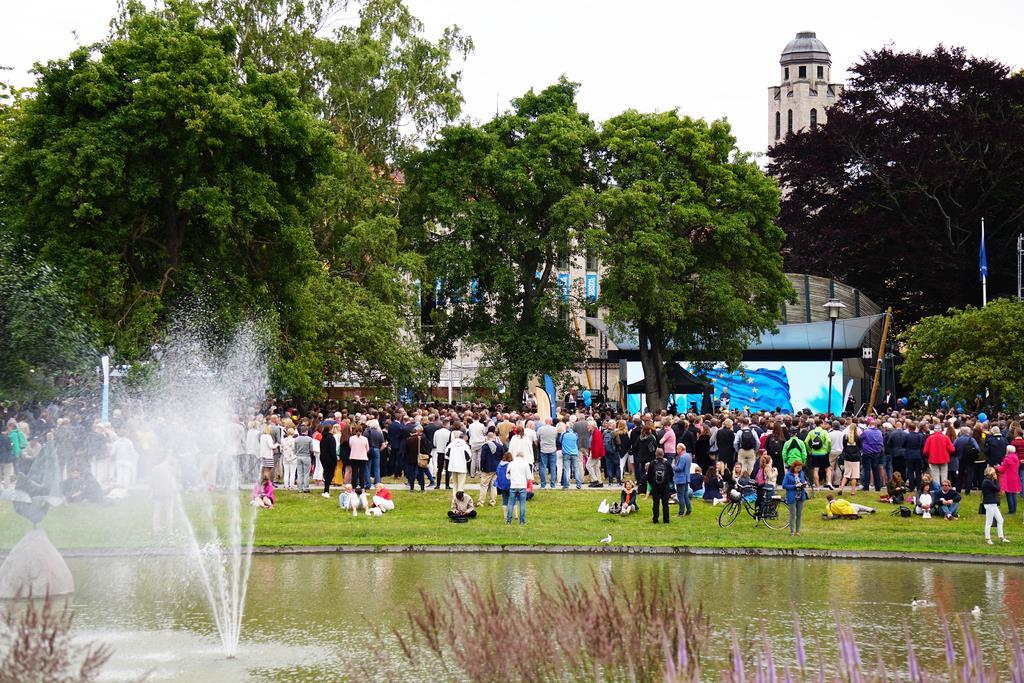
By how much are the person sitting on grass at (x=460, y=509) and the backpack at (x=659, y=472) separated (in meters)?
4.10

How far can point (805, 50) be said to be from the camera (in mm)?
173250

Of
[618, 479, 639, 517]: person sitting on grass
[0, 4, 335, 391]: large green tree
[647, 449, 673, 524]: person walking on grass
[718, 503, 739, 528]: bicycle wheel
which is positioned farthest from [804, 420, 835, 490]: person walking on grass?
[0, 4, 335, 391]: large green tree

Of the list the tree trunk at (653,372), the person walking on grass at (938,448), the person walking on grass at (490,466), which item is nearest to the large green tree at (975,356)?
the tree trunk at (653,372)

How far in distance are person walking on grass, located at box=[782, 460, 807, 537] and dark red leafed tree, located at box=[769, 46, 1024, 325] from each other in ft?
128

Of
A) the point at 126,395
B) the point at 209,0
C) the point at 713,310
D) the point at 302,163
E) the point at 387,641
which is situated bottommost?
the point at 387,641

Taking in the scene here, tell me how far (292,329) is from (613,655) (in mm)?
38547

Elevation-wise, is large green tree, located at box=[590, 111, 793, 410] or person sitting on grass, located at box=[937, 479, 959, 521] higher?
large green tree, located at box=[590, 111, 793, 410]

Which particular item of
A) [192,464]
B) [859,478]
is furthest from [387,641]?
[859,478]

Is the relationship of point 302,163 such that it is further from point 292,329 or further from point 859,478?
point 859,478

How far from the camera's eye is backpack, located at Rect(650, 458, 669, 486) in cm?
2970

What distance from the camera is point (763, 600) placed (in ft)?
67.9

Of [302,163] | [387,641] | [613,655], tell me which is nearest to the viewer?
[613,655]

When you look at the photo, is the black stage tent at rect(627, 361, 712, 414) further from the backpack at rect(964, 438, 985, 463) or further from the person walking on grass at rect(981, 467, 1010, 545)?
the person walking on grass at rect(981, 467, 1010, 545)

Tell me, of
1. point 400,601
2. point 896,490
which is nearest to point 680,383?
point 896,490
